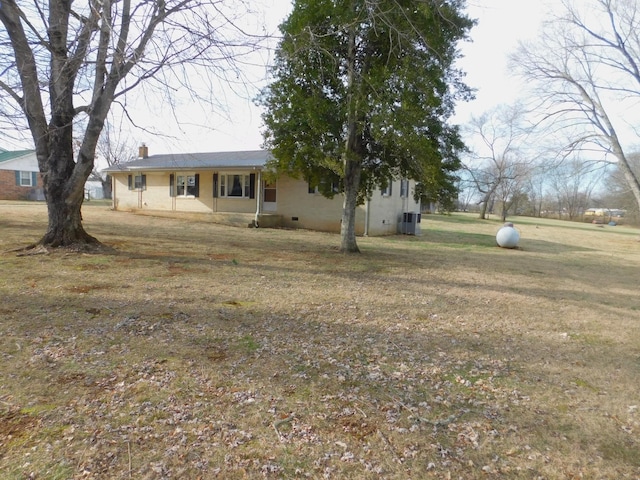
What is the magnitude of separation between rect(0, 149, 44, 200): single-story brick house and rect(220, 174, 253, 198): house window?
2122 cm

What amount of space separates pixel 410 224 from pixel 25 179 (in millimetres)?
32170

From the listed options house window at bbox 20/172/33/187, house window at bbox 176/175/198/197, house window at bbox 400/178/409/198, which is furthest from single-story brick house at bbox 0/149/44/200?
house window at bbox 400/178/409/198

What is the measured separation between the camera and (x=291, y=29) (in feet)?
30.9

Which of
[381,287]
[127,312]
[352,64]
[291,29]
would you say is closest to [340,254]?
[381,287]

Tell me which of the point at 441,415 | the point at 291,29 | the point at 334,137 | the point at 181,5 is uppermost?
the point at 291,29

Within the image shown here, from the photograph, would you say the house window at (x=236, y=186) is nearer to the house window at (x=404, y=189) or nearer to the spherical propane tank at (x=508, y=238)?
the house window at (x=404, y=189)

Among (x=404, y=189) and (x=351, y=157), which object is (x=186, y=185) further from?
(x=351, y=157)

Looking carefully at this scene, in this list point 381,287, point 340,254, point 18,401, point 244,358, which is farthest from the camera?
point 340,254

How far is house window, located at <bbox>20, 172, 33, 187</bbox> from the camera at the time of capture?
3266cm

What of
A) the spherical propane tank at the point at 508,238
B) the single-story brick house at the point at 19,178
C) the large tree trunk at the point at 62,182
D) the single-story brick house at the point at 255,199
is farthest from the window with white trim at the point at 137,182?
the spherical propane tank at the point at 508,238

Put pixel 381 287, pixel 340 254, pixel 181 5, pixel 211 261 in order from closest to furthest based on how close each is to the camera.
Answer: pixel 181 5
pixel 381 287
pixel 211 261
pixel 340 254

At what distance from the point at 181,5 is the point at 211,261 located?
16.6ft

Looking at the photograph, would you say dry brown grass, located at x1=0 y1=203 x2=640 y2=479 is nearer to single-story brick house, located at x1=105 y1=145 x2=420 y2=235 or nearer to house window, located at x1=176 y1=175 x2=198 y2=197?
single-story brick house, located at x1=105 y1=145 x2=420 y2=235

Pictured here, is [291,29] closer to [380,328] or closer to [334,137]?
[334,137]
